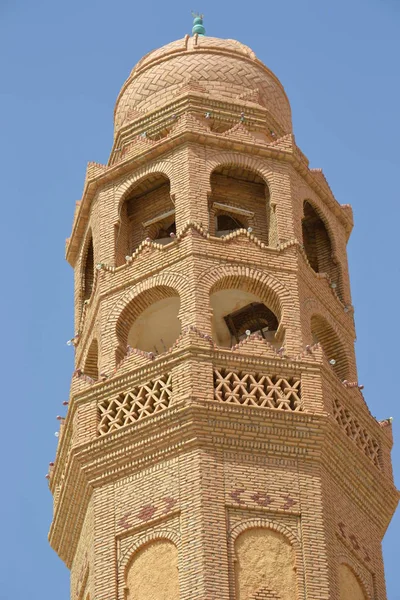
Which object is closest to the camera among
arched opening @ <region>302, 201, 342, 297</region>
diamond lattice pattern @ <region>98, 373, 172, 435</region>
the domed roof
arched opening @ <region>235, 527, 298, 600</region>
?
arched opening @ <region>235, 527, 298, 600</region>

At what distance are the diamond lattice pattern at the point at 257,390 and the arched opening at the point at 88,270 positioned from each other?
4.51 meters

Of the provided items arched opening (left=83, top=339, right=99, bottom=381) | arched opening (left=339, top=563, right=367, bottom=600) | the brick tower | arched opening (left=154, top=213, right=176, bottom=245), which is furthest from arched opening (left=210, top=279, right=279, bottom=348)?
arched opening (left=339, top=563, right=367, bottom=600)

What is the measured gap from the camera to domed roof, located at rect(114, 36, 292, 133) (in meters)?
32.8

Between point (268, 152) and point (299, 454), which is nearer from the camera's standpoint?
point (299, 454)

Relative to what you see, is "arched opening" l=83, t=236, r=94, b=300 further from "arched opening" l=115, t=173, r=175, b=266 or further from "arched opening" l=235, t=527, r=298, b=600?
"arched opening" l=235, t=527, r=298, b=600

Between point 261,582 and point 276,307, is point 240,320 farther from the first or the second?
point 261,582

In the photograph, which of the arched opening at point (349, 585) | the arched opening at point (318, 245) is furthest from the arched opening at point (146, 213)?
the arched opening at point (349, 585)

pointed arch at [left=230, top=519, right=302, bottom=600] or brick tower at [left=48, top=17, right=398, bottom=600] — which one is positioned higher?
brick tower at [left=48, top=17, right=398, bottom=600]

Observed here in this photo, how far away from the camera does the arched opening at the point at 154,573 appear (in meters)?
26.7

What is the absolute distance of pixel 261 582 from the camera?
87.5 ft

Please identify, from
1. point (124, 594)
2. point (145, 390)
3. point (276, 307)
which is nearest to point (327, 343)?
point (276, 307)

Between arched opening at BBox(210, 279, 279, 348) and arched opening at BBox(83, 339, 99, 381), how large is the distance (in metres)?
1.75

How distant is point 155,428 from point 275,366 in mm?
1845

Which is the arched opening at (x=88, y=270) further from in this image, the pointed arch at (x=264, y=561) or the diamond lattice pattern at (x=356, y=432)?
the pointed arch at (x=264, y=561)
